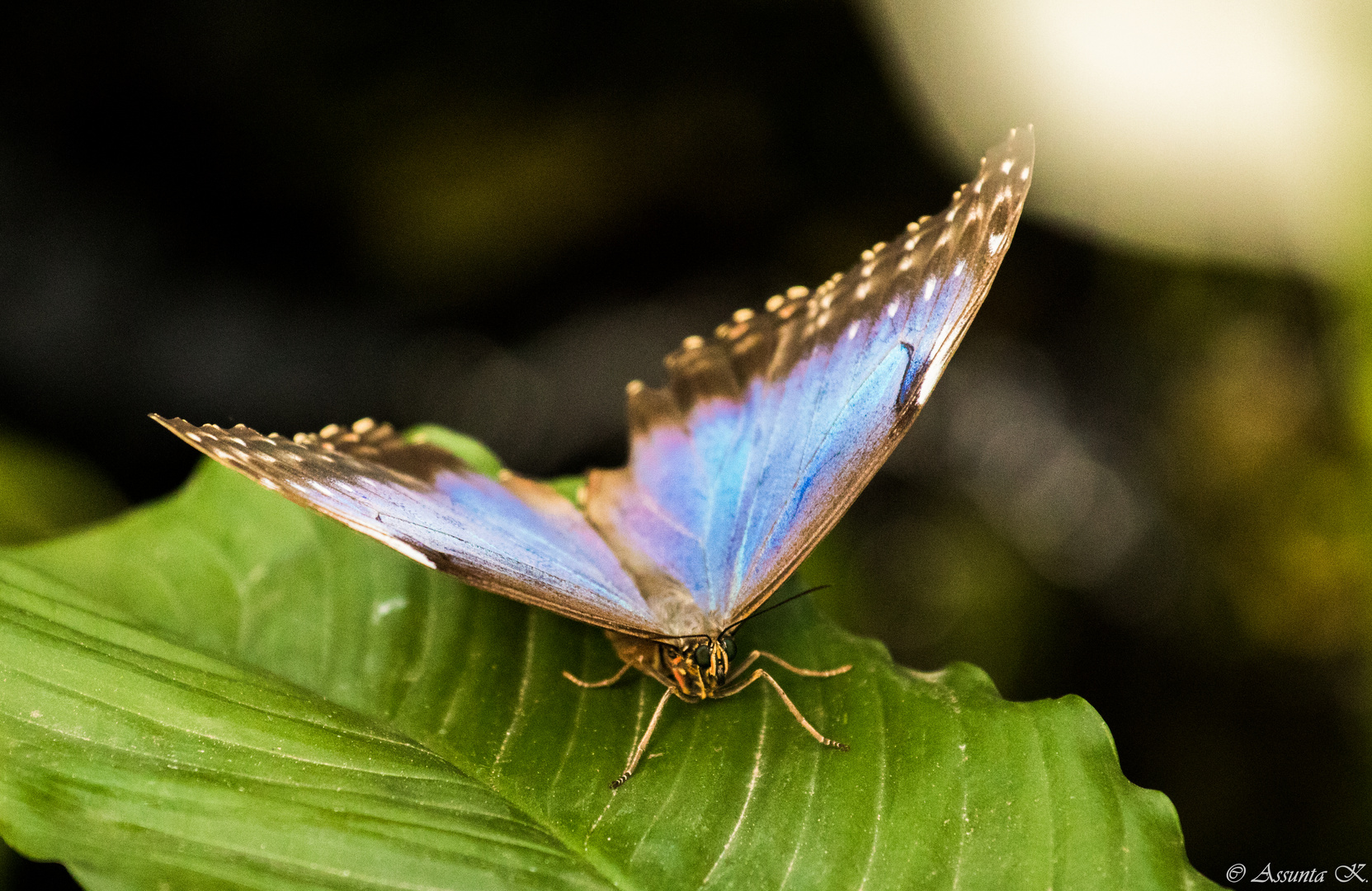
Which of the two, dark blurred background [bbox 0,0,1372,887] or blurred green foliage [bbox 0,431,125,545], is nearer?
blurred green foliage [bbox 0,431,125,545]

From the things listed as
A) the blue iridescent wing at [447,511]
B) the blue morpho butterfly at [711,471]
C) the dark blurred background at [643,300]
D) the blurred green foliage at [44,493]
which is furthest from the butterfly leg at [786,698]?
the blurred green foliage at [44,493]

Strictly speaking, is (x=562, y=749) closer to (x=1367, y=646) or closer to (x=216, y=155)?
(x=1367, y=646)

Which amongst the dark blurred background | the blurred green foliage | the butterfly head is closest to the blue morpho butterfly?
the butterfly head

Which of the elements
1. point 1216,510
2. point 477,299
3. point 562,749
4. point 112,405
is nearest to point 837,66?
point 477,299

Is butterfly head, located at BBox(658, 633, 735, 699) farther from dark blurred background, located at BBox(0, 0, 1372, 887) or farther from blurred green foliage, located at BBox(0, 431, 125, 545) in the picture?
blurred green foliage, located at BBox(0, 431, 125, 545)

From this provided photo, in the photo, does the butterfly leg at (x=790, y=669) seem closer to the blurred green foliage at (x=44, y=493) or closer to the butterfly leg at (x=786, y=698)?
the butterfly leg at (x=786, y=698)

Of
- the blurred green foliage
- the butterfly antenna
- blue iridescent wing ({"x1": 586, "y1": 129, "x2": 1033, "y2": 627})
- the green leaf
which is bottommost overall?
the blurred green foliage

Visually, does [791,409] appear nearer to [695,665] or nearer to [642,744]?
[695,665]

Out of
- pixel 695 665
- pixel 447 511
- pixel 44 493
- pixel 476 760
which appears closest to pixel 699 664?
pixel 695 665
